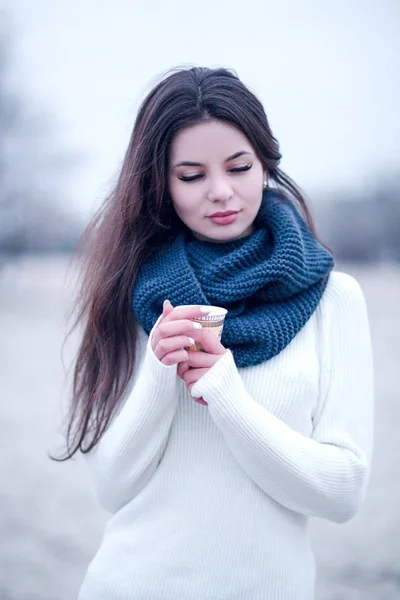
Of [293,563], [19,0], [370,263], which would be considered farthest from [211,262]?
[19,0]

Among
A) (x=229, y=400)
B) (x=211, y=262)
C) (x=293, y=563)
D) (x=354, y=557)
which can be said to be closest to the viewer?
(x=229, y=400)

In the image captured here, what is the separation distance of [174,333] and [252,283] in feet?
0.86

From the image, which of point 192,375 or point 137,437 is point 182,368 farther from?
point 137,437

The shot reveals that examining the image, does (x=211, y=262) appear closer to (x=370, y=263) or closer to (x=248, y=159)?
(x=248, y=159)

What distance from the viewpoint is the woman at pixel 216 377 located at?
3.98ft

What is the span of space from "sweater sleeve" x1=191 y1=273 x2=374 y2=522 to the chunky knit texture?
80 mm

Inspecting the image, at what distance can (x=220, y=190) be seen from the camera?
→ 1.30 m

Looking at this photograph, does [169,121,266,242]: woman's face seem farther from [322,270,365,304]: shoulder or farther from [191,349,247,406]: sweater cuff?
[191,349,247,406]: sweater cuff

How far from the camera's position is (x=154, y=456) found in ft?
4.28

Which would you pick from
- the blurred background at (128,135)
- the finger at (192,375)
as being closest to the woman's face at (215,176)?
the finger at (192,375)

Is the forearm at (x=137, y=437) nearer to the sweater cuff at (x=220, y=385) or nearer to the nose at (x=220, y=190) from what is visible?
the sweater cuff at (x=220, y=385)

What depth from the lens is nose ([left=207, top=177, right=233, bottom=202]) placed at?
1305mm

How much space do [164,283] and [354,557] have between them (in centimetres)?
200

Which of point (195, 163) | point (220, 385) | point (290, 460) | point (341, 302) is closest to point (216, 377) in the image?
point (220, 385)
